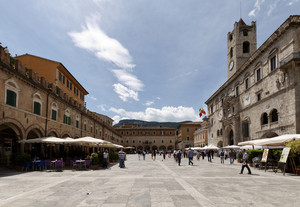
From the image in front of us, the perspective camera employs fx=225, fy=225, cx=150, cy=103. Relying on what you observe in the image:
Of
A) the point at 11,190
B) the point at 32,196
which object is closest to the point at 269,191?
the point at 32,196

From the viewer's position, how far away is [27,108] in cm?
1678

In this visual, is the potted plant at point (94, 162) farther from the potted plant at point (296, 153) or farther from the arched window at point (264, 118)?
the arched window at point (264, 118)

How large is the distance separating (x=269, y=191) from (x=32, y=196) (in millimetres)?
8201

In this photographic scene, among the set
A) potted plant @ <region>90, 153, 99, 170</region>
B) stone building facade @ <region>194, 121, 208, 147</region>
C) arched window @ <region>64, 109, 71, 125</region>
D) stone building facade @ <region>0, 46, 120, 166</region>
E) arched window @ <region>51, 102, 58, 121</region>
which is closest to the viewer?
stone building facade @ <region>0, 46, 120, 166</region>

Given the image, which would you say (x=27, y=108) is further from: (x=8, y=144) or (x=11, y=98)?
(x=8, y=144)

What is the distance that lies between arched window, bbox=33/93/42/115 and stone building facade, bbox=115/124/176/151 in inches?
2681

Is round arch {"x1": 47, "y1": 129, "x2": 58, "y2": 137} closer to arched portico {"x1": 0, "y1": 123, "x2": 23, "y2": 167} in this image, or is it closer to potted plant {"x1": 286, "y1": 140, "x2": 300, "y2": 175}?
arched portico {"x1": 0, "y1": 123, "x2": 23, "y2": 167}

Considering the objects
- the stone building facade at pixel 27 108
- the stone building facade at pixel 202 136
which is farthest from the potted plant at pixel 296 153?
the stone building facade at pixel 202 136

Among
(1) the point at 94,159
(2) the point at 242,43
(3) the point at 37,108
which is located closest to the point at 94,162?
(1) the point at 94,159

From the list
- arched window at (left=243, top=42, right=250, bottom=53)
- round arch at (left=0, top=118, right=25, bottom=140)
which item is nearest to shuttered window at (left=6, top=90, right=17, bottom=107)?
round arch at (left=0, top=118, right=25, bottom=140)

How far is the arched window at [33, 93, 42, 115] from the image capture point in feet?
58.4

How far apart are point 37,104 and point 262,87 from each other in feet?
80.1

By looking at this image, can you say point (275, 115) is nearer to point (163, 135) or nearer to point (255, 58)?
A: point (255, 58)

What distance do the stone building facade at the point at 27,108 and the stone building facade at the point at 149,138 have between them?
60371mm
